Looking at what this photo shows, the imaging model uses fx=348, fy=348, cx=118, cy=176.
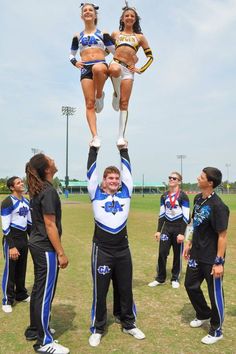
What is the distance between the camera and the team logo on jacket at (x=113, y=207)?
15.9 feet

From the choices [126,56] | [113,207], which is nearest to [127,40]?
[126,56]

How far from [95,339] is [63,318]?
1096 mm

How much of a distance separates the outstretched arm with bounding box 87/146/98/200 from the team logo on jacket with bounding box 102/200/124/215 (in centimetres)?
25

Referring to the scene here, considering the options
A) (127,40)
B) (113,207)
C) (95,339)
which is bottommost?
(95,339)

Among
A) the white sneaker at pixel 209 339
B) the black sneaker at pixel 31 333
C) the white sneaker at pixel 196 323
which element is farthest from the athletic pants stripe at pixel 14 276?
the white sneaker at pixel 209 339

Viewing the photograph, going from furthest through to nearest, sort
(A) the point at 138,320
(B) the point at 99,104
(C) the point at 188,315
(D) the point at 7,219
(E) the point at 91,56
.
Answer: (D) the point at 7,219 → (C) the point at 188,315 → (A) the point at 138,320 → (B) the point at 99,104 → (E) the point at 91,56

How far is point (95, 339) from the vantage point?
186 inches

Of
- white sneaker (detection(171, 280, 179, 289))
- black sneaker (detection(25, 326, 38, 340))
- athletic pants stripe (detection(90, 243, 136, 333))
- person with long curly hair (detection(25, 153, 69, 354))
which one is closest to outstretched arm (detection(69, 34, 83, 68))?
person with long curly hair (detection(25, 153, 69, 354))

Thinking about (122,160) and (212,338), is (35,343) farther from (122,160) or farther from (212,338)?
(122,160)

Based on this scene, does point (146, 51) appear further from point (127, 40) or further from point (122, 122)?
point (122, 122)

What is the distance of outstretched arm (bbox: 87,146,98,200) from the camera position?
16.1 feet

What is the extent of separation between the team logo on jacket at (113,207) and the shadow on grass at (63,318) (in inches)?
76.6

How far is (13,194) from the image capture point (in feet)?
21.1

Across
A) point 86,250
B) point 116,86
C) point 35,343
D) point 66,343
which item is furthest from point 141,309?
point 86,250
